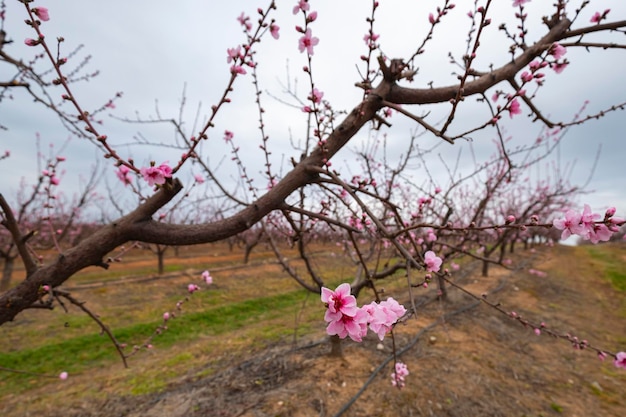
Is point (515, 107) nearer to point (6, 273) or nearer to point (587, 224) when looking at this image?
point (587, 224)

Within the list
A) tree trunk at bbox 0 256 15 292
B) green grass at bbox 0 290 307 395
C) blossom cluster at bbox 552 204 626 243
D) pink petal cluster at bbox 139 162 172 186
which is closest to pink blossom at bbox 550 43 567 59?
blossom cluster at bbox 552 204 626 243

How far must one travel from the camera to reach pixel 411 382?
370cm

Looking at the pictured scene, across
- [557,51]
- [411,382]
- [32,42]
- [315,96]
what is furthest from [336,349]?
[32,42]

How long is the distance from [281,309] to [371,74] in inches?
297

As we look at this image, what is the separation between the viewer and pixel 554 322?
6.92m

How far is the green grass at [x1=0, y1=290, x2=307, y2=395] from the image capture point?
17.8 ft

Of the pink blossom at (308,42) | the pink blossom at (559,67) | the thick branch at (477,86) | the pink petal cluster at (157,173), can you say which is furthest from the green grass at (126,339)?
the pink blossom at (559,67)

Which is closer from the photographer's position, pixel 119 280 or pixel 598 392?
pixel 598 392

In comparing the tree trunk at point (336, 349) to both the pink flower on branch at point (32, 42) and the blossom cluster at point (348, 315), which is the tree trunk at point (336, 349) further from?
the pink flower on branch at point (32, 42)

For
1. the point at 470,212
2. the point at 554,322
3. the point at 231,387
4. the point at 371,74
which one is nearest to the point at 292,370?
the point at 231,387

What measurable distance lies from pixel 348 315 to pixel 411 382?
3.31m

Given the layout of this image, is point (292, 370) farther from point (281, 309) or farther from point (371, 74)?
point (281, 309)

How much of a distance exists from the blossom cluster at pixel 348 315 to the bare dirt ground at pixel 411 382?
1.63 m

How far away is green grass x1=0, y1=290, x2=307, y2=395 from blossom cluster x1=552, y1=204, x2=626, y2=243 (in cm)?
498
